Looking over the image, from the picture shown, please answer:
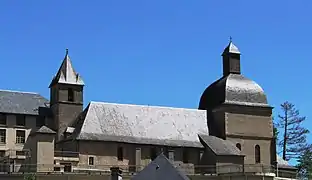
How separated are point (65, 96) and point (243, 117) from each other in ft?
63.4

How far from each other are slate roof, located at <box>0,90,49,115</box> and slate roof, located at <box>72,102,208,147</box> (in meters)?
5.32

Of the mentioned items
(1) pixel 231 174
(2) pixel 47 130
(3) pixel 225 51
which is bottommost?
(1) pixel 231 174

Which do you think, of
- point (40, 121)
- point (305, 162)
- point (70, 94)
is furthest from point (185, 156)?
point (305, 162)

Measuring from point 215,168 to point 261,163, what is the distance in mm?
7388

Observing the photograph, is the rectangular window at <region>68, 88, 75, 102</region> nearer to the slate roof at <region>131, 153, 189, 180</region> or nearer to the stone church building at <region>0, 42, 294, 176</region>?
the stone church building at <region>0, 42, 294, 176</region>

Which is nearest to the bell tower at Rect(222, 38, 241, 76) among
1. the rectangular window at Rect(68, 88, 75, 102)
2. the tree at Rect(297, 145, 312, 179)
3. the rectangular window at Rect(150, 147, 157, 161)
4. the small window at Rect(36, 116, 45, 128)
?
the rectangular window at Rect(150, 147, 157, 161)

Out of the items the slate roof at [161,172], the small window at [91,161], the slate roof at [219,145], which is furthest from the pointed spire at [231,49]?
the slate roof at [161,172]

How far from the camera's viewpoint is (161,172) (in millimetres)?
36031

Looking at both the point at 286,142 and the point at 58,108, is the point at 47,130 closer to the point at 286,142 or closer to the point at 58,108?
the point at 58,108

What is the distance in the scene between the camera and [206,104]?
7975 centimetres

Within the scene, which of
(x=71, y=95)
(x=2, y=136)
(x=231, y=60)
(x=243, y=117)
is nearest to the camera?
(x=2, y=136)

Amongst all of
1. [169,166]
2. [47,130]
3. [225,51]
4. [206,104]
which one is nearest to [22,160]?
[47,130]

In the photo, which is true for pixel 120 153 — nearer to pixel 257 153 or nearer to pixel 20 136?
pixel 20 136

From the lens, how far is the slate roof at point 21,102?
72938 millimetres
